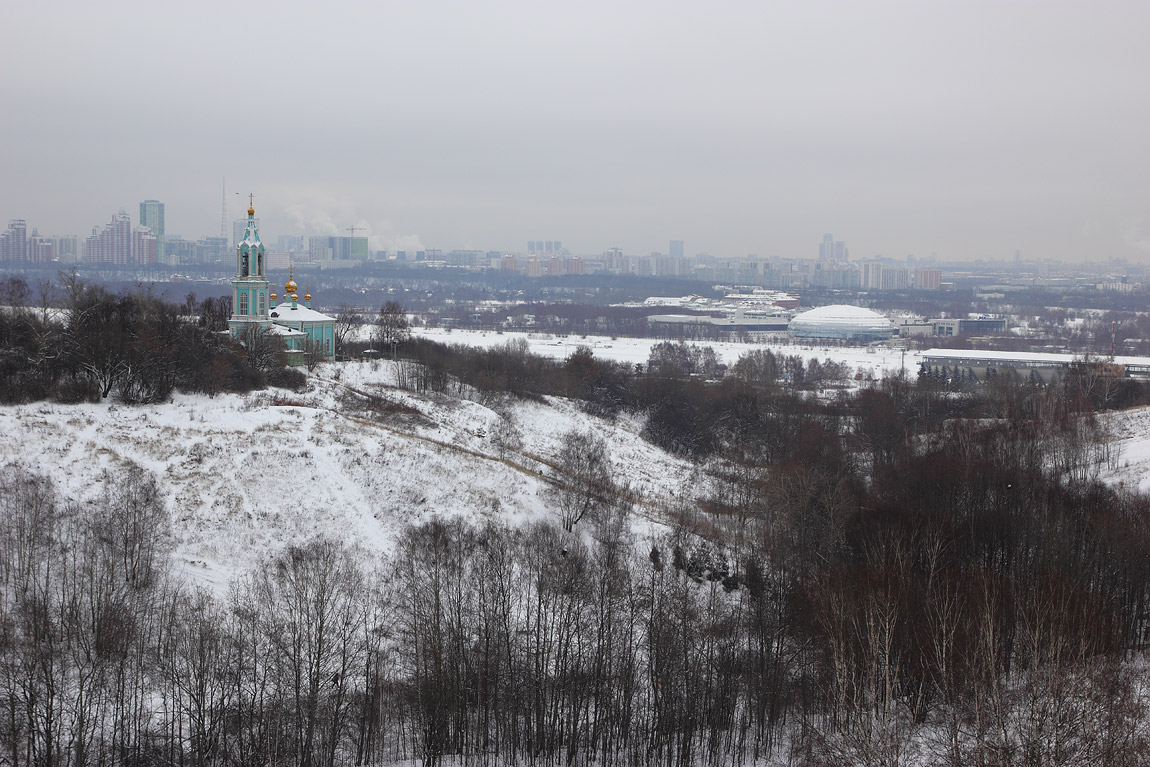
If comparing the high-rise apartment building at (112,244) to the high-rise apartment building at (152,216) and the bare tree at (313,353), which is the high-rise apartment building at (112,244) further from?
the bare tree at (313,353)

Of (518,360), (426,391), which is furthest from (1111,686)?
(518,360)

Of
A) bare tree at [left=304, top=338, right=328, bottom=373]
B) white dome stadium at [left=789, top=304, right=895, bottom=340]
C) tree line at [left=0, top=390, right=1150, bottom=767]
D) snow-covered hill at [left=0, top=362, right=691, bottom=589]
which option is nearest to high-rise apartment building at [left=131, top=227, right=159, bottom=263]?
white dome stadium at [left=789, top=304, right=895, bottom=340]

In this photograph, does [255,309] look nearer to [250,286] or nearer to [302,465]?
[250,286]

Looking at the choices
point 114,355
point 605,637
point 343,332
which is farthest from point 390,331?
point 605,637

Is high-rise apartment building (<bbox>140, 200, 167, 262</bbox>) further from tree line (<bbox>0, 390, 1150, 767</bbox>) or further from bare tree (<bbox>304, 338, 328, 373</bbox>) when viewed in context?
tree line (<bbox>0, 390, 1150, 767</bbox>)

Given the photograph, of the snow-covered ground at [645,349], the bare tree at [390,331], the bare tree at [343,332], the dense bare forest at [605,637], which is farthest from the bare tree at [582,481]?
the snow-covered ground at [645,349]

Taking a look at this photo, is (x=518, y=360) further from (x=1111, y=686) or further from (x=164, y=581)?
(x=1111, y=686)
